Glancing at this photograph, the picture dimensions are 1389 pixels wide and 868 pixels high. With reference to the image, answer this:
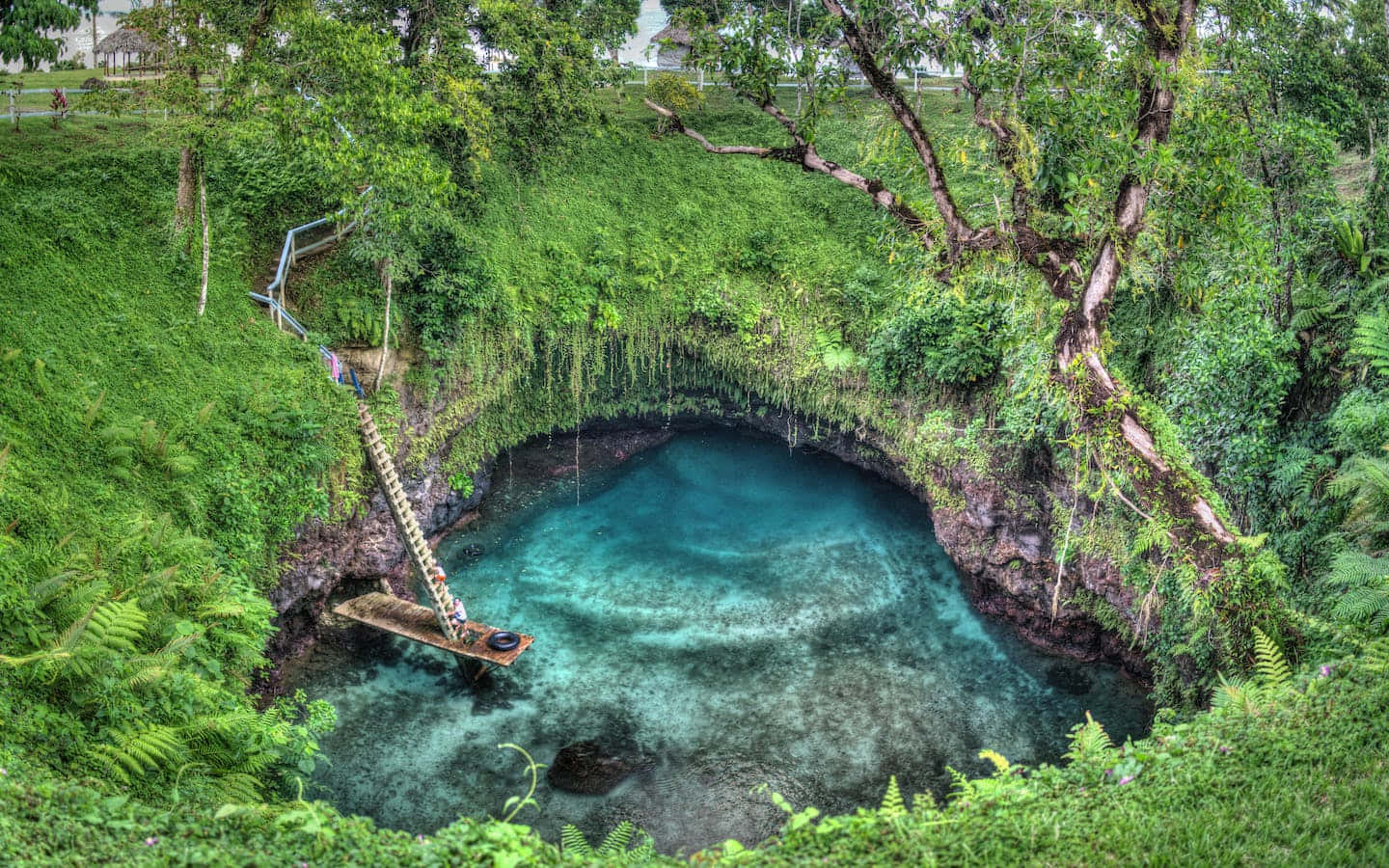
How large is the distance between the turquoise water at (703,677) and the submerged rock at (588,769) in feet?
0.41

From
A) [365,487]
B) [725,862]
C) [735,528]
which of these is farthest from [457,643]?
[725,862]

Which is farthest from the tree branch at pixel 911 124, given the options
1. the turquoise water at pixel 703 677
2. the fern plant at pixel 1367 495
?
the turquoise water at pixel 703 677

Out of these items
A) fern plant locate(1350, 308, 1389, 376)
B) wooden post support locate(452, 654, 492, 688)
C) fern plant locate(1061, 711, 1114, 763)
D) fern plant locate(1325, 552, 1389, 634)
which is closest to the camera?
fern plant locate(1061, 711, 1114, 763)

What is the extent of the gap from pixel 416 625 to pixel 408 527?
1.65m

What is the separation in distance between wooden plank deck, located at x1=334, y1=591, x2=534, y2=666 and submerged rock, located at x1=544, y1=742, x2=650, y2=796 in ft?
5.64

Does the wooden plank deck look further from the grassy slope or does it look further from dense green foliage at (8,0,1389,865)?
the grassy slope

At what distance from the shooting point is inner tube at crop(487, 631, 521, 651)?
14.6 m

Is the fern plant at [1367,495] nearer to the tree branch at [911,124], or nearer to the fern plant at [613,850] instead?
the tree branch at [911,124]

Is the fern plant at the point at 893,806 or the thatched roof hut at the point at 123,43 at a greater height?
the thatched roof hut at the point at 123,43

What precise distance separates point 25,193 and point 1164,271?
768 inches

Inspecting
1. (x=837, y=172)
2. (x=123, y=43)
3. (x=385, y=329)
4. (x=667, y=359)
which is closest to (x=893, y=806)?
(x=837, y=172)

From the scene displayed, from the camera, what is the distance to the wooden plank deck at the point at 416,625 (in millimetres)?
14562

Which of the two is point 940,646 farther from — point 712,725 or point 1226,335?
point 1226,335

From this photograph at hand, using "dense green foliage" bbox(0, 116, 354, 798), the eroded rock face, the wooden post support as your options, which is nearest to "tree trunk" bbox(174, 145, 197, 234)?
"dense green foliage" bbox(0, 116, 354, 798)
